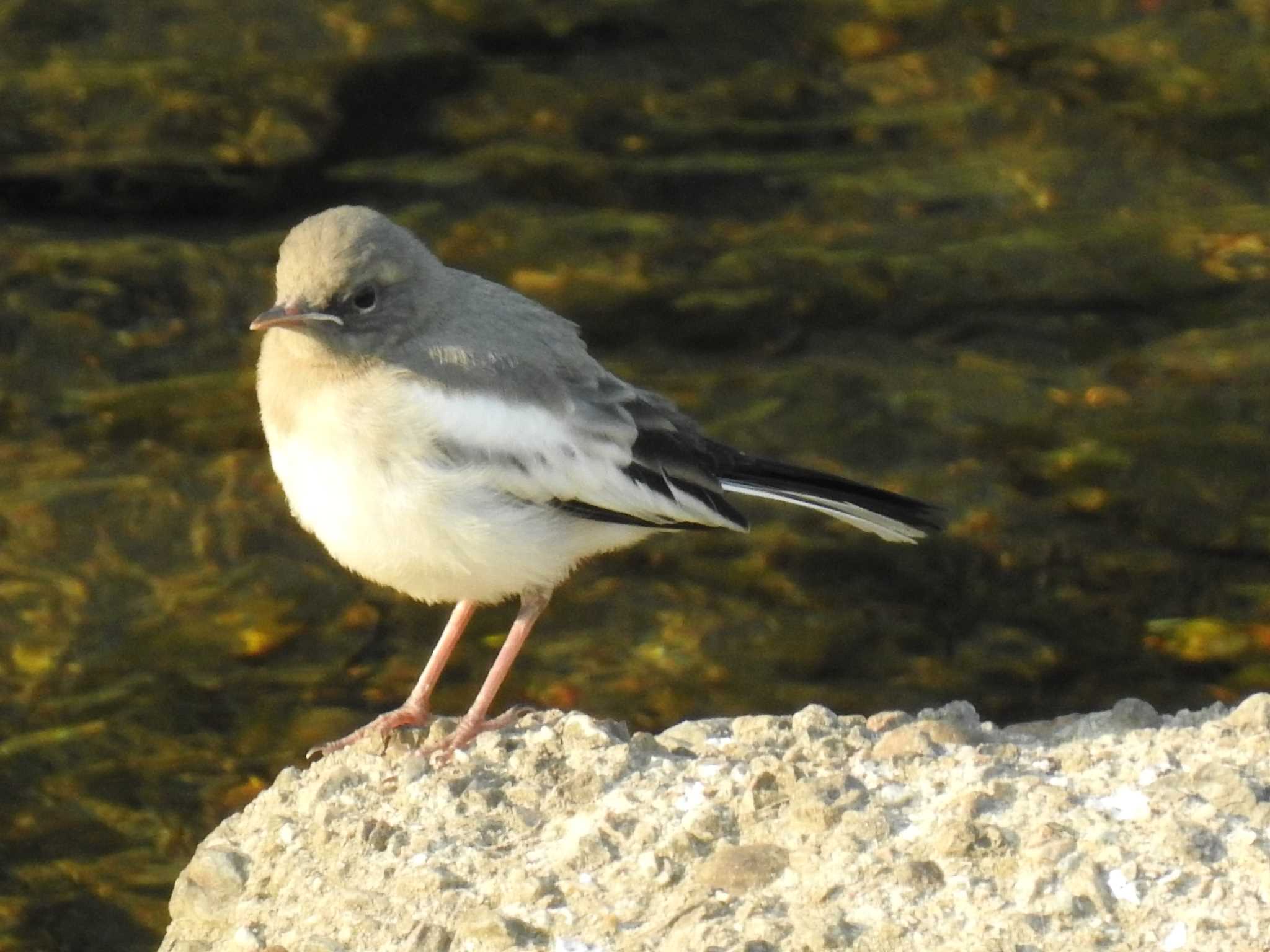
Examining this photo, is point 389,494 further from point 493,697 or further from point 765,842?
point 765,842

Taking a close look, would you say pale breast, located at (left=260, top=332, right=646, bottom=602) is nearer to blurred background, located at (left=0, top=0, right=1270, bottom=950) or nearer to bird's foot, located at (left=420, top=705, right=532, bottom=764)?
bird's foot, located at (left=420, top=705, right=532, bottom=764)

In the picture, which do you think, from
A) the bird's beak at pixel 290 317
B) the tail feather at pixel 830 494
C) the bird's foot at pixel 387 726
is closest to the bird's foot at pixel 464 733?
Result: the bird's foot at pixel 387 726

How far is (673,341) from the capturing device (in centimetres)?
1221

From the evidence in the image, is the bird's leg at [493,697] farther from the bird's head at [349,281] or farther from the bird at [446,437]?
the bird's head at [349,281]

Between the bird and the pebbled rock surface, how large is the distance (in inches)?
22.1

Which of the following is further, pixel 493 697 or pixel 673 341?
pixel 673 341

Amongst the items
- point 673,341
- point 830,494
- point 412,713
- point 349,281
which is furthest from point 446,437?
point 673,341

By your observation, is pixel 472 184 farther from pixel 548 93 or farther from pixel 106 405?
pixel 106 405

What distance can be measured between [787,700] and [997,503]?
1979mm

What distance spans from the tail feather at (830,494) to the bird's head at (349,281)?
4.83 ft

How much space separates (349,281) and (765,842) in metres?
2.52

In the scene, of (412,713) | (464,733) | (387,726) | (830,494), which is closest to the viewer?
(464,733)

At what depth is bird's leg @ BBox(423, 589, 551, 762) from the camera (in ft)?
22.4

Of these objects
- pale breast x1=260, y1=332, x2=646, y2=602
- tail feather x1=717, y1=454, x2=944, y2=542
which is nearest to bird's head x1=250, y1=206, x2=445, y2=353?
pale breast x1=260, y1=332, x2=646, y2=602
